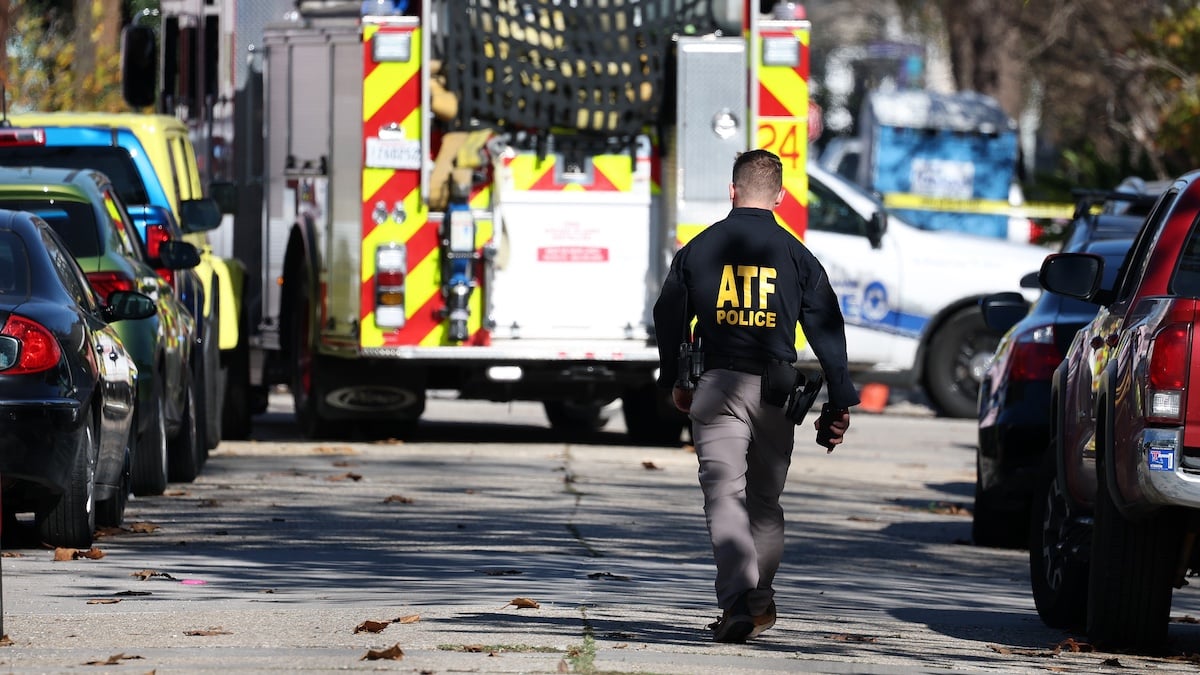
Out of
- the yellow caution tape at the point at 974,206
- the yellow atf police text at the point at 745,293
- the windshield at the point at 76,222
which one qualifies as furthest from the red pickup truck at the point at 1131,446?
the yellow caution tape at the point at 974,206

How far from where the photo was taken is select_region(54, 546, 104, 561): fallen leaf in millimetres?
9742

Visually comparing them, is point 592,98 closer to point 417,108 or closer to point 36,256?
point 417,108

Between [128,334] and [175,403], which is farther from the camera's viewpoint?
[175,403]

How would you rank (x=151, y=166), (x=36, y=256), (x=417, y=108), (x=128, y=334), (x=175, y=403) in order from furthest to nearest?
(x=417, y=108), (x=151, y=166), (x=175, y=403), (x=128, y=334), (x=36, y=256)

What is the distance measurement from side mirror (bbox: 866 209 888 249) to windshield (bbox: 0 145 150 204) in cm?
653

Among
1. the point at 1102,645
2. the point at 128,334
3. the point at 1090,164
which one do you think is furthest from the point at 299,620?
the point at 1090,164

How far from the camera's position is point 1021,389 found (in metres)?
11.1

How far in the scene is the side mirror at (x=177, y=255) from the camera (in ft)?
41.2

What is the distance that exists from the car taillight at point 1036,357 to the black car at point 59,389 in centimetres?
373

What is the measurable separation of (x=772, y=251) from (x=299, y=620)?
184cm

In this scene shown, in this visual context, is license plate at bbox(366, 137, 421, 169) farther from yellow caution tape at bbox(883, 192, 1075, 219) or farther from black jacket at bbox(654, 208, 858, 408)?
yellow caution tape at bbox(883, 192, 1075, 219)

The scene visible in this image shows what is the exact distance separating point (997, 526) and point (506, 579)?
332 centimetres

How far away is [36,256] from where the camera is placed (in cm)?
1005

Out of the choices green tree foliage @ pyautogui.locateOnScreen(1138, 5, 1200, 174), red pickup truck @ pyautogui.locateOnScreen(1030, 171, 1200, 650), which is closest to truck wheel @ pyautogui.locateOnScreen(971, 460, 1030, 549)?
red pickup truck @ pyautogui.locateOnScreen(1030, 171, 1200, 650)
